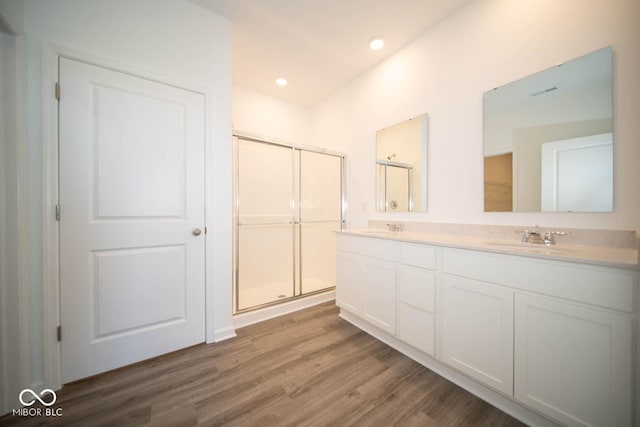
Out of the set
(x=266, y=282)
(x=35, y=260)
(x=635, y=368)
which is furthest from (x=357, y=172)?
(x=35, y=260)

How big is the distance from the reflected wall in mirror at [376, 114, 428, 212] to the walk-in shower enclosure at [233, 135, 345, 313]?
0.63 metres

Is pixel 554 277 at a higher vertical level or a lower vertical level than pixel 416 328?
higher

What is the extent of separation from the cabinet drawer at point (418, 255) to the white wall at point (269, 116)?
1882 millimetres

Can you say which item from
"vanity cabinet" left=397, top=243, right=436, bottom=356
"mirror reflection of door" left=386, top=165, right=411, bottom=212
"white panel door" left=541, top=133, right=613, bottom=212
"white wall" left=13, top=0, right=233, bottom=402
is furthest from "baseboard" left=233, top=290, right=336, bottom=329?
"white panel door" left=541, top=133, right=613, bottom=212

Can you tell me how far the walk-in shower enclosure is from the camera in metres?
2.73

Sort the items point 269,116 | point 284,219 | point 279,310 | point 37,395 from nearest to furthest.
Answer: point 37,395 < point 279,310 < point 284,219 < point 269,116

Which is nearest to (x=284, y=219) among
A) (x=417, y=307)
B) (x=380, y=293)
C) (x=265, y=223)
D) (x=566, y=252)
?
(x=265, y=223)

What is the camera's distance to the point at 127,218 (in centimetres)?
160

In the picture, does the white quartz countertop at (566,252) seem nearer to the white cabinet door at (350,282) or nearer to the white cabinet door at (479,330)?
the white cabinet door at (479,330)

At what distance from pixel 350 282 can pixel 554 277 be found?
4.69 feet

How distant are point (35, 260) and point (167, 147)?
39.4 inches

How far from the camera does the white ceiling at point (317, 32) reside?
188 centimetres

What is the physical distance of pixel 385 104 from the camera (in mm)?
2523

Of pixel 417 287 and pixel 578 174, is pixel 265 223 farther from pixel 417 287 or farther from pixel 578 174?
pixel 578 174
